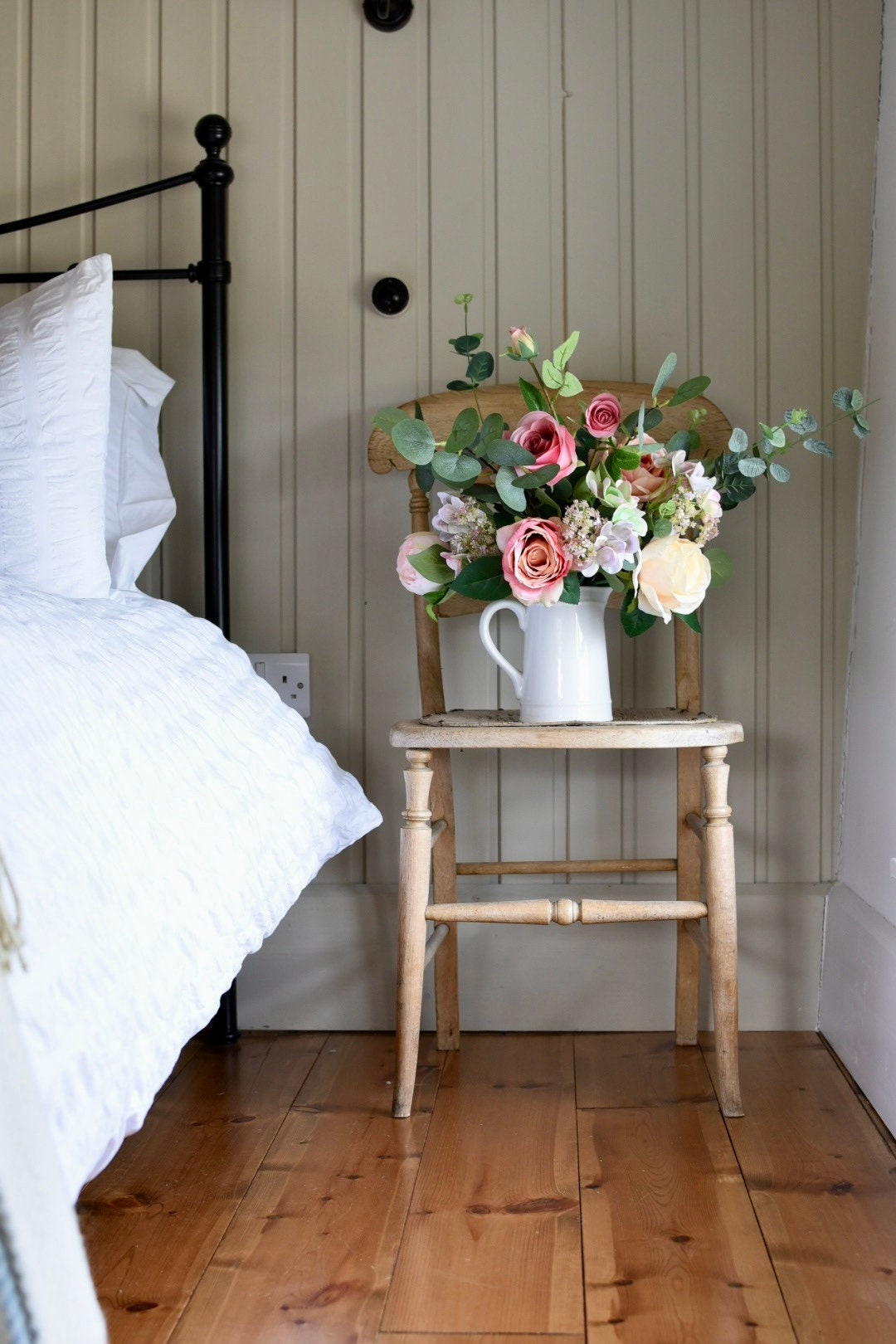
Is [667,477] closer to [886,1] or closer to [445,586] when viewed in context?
[445,586]

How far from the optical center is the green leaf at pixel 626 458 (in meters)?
1.21

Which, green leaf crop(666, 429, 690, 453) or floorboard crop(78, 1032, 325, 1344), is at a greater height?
green leaf crop(666, 429, 690, 453)

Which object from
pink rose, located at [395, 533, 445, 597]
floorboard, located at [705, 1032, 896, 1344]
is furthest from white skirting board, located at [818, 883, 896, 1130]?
pink rose, located at [395, 533, 445, 597]

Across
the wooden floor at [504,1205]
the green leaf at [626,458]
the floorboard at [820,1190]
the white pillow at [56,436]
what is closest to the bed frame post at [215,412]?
the white pillow at [56,436]

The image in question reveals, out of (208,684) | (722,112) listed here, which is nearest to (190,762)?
(208,684)

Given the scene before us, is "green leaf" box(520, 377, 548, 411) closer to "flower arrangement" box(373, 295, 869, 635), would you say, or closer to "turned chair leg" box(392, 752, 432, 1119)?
"flower arrangement" box(373, 295, 869, 635)

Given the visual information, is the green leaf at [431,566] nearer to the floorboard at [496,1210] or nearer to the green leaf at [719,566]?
the green leaf at [719,566]

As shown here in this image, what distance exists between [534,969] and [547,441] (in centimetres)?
73

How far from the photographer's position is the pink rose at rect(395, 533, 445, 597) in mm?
1318

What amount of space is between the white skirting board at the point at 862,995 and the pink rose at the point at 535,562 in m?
0.58

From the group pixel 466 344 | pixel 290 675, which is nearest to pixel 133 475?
pixel 290 675

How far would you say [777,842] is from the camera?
1521 millimetres

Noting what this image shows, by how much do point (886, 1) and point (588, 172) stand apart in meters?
0.45

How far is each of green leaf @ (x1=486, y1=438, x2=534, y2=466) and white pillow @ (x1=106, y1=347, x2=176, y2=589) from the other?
0.49m
